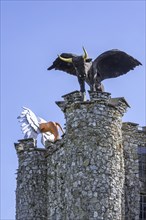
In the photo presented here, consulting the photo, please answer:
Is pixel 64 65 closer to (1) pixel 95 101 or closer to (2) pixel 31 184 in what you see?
(1) pixel 95 101

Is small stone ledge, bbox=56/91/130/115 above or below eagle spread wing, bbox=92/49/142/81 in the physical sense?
below

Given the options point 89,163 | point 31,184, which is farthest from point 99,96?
point 31,184

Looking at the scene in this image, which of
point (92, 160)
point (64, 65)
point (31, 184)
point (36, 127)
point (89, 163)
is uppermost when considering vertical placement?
point (64, 65)

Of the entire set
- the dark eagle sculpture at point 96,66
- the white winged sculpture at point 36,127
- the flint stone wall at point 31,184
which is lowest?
the flint stone wall at point 31,184

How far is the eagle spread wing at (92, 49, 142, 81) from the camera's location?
155 ft

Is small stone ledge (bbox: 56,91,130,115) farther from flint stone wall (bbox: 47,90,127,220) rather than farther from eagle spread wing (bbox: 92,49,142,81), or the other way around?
eagle spread wing (bbox: 92,49,142,81)

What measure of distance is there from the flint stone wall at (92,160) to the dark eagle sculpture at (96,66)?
1.22 meters

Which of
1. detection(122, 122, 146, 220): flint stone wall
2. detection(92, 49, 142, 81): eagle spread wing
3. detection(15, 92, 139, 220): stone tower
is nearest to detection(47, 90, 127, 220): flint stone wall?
detection(15, 92, 139, 220): stone tower

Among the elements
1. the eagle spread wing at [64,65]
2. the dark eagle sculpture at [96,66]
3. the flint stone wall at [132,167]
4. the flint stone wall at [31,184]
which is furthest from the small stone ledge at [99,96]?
the flint stone wall at [31,184]

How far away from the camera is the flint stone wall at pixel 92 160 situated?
4328cm

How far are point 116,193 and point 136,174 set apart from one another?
9.21 feet

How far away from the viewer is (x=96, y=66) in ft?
155

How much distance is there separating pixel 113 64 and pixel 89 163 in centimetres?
620

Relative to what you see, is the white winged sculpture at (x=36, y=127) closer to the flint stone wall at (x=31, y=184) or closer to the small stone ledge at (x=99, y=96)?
the flint stone wall at (x=31, y=184)
